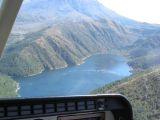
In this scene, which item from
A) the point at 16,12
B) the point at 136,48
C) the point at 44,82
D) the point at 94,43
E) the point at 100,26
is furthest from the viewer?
the point at 100,26

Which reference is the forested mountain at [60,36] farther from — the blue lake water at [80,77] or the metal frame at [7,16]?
the metal frame at [7,16]

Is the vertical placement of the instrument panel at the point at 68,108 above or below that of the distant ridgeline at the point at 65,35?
above

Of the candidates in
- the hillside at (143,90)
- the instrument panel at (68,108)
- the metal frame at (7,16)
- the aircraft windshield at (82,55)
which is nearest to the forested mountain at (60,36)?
the aircraft windshield at (82,55)

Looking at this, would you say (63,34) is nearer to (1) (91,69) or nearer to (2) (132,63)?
(1) (91,69)

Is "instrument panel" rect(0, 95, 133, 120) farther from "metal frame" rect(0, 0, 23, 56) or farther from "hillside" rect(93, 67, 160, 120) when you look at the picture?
"hillside" rect(93, 67, 160, 120)

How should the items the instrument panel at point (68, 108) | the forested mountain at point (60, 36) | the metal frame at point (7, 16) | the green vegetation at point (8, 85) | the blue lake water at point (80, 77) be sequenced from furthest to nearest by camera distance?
1. the forested mountain at point (60, 36)
2. the blue lake water at point (80, 77)
3. the green vegetation at point (8, 85)
4. the metal frame at point (7, 16)
5. the instrument panel at point (68, 108)

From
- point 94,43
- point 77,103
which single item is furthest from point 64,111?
point 94,43

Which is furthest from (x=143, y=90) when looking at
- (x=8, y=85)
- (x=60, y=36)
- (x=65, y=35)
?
(x=60, y=36)
